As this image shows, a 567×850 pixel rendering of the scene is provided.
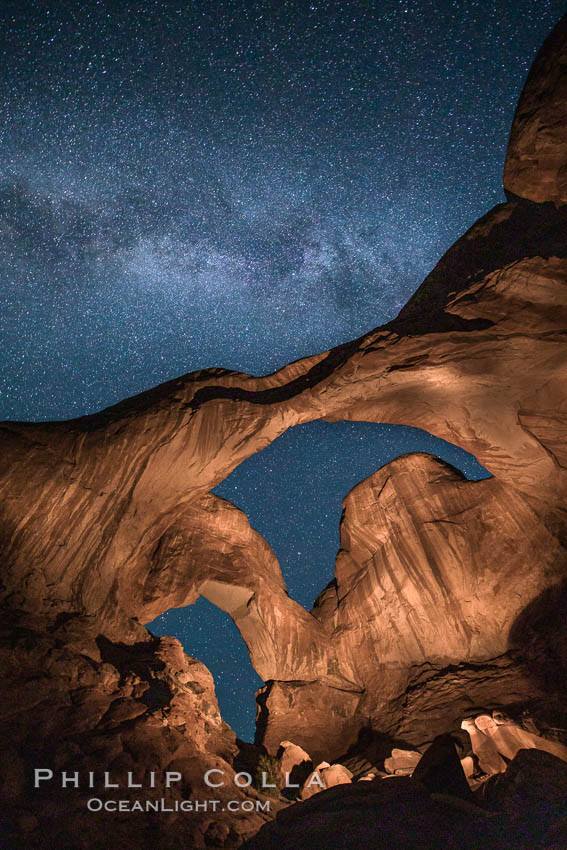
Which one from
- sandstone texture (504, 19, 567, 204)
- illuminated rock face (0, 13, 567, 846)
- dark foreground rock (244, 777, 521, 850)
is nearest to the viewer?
dark foreground rock (244, 777, 521, 850)

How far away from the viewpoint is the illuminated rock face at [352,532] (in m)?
7.88

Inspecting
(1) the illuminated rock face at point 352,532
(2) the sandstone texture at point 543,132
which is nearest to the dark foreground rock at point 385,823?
(1) the illuminated rock face at point 352,532

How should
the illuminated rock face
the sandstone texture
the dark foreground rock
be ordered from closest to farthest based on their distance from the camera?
the dark foreground rock < the sandstone texture < the illuminated rock face

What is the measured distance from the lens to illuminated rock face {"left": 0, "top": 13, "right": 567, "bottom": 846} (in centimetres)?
788

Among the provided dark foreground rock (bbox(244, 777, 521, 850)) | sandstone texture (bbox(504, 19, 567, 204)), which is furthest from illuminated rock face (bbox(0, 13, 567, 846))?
dark foreground rock (bbox(244, 777, 521, 850))

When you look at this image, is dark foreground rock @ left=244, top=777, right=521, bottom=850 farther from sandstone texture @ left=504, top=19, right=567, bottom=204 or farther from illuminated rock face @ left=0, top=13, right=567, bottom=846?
sandstone texture @ left=504, top=19, right=567, bottom=204

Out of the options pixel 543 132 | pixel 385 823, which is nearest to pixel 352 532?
pixel 385 823

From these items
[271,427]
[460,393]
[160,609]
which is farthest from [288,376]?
[160,609]

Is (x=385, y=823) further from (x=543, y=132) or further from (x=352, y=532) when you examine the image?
(x=352, y=532)

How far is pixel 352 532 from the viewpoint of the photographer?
1429 cm

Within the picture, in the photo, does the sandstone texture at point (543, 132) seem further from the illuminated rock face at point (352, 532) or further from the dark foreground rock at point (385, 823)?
the dark foreground rock at point (385, 823)

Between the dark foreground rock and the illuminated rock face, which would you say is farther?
the illuminated rock face

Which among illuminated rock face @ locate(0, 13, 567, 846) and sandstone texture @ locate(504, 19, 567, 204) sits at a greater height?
sandstone texture @ locate(504, 19, 567, 204)

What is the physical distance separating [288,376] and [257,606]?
573 cm
